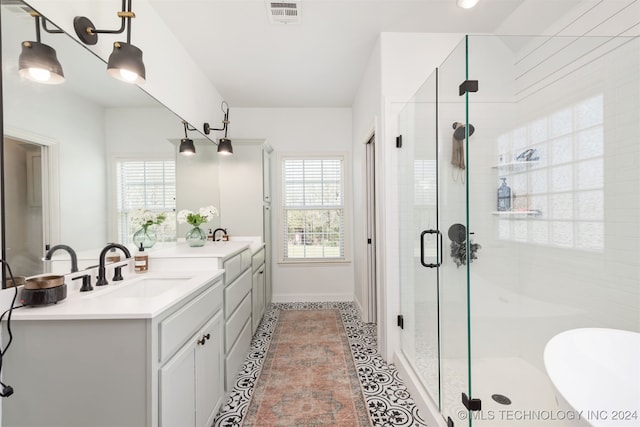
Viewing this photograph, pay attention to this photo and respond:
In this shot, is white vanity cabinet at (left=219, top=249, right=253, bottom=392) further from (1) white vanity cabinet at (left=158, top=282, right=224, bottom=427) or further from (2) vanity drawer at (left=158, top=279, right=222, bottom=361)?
(2) vanity drawer at (left=158, top=279, right=222, bottom=361)

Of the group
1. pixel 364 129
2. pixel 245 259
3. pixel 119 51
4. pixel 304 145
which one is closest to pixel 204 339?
pixel 245 259

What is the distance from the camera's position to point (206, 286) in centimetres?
159

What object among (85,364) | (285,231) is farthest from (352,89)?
(85,364)

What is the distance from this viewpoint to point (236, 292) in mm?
2166

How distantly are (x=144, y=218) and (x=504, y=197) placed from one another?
8.09 feet

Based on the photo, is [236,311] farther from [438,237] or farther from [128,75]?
[128,75]

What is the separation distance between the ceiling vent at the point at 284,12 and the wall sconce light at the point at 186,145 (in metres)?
1.16

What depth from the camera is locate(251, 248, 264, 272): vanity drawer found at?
279 cm

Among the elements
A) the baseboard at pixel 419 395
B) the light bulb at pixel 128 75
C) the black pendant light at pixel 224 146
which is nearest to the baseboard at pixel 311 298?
the baseboard at pixel 419 395

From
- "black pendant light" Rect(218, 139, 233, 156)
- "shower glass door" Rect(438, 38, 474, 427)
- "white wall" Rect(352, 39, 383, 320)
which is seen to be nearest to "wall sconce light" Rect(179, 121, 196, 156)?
"black pendant light" Rect(218, 139, 233, 156)

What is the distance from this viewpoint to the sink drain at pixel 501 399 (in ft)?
4.98

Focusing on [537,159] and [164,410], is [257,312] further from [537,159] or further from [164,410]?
[537,159]

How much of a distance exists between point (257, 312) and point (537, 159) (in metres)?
2.74

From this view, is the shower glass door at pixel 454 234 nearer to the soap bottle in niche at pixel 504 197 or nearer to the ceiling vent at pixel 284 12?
the soap bottle in niche at pixel 504 197
